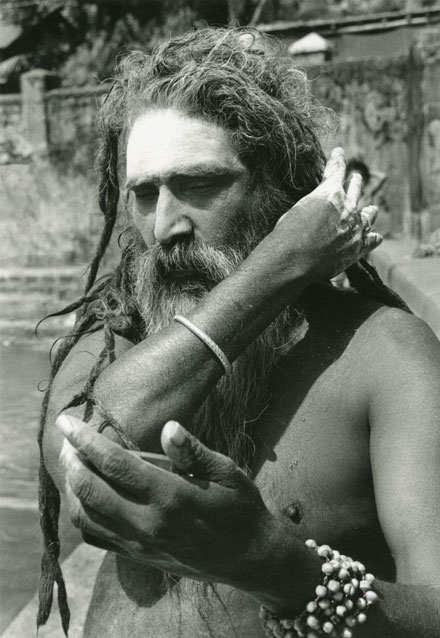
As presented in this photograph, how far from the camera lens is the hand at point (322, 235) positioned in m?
1.85

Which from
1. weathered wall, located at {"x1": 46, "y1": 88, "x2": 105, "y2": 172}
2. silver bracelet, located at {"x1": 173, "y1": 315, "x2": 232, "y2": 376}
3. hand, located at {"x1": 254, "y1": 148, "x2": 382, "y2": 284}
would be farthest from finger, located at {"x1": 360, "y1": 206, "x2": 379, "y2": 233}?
weathered wall, located at {"x1": 46, "y1": 88, "x2": 105, "y2": 172}

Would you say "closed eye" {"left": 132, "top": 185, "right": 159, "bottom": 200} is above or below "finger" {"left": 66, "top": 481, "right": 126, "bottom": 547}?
above

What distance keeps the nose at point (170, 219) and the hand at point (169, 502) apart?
722 millimetres

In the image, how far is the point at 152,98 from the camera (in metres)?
2.06

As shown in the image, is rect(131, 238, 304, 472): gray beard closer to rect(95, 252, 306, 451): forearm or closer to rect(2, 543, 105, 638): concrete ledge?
rect(95, 252, 306, 451): forearm

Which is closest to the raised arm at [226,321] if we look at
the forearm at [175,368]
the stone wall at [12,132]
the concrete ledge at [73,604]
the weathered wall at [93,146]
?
the forearm at [175,368]

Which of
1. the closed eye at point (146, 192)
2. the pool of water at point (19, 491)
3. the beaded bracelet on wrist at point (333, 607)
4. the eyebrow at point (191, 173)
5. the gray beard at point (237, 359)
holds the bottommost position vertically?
the pool of water at point (19, 491)

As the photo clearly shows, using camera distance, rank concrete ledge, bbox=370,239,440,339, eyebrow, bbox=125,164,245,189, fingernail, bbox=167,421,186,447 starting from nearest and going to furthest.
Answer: fingernail, bbox=167,421,186,447
eyebrow, bbox=125,164,245,189
concrete ledge, bbox=370,239,440,339

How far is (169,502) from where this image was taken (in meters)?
1.27

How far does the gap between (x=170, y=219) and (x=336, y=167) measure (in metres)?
0.42

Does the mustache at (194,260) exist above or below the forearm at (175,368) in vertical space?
above

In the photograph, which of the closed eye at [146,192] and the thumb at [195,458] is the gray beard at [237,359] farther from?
the thumb at [195,458]

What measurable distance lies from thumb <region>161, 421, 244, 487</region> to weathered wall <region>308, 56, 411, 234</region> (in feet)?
40.9

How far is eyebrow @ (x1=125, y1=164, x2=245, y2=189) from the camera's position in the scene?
1.96 meters
